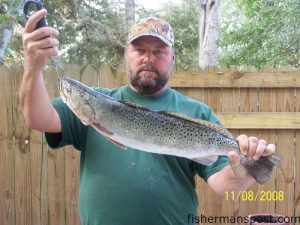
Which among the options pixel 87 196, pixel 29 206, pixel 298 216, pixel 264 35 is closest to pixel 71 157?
pixel 29 206

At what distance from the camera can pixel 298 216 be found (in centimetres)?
550

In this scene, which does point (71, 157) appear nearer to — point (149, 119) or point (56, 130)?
point (56, 130)

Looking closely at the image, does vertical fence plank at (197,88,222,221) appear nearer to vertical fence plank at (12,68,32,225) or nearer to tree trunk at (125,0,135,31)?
vertical fence plank at (12,68,32,225)

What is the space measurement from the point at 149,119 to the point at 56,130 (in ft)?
2.44

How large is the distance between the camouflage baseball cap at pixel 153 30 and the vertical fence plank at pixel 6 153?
273 cm

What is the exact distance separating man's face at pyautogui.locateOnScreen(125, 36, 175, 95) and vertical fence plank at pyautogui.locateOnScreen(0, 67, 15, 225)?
2.74 metres

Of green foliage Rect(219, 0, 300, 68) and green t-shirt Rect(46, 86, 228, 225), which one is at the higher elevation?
green foliage Rect(219, 0, 300, 68)

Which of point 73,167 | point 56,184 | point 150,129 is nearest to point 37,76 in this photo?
point 150,129

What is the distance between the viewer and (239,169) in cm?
246

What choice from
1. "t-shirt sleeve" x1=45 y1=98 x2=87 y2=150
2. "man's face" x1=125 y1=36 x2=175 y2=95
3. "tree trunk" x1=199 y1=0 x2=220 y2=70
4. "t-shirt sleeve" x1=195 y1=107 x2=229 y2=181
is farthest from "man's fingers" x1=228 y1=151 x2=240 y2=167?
"tree trunk" x1=199 y1=0 x2=220 y2=70

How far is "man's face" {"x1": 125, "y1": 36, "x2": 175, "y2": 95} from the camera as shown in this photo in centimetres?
293

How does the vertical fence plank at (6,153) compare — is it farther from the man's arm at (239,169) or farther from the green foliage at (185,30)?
the green foliage at (185,30)

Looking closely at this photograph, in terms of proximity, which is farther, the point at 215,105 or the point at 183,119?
the point at 215,105

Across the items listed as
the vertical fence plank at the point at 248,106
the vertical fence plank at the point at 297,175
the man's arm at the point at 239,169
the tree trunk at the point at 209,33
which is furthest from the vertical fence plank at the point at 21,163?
the tree trunk at the point at 209,33
